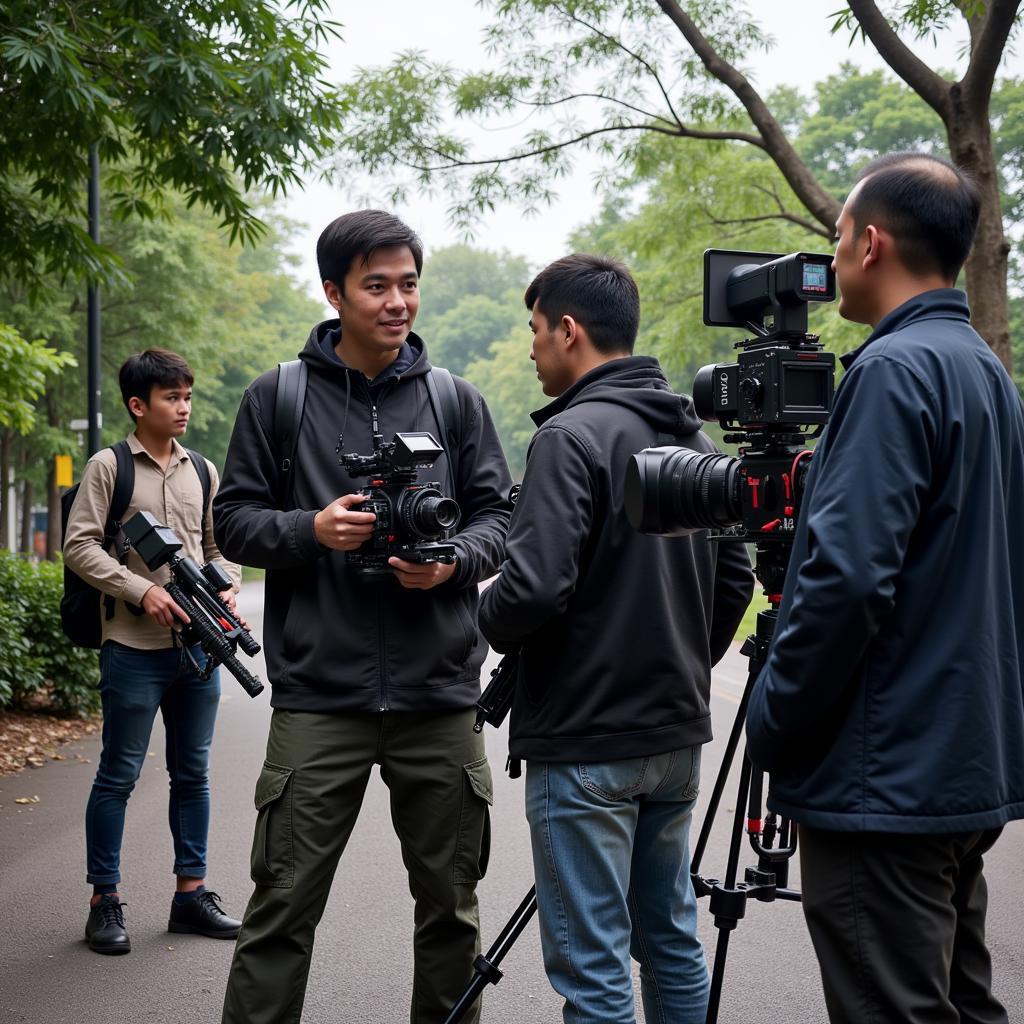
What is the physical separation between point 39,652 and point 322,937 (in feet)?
17.4

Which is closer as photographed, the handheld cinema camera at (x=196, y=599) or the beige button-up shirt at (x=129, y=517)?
the handheld cinema camera at (x=196, y=599)

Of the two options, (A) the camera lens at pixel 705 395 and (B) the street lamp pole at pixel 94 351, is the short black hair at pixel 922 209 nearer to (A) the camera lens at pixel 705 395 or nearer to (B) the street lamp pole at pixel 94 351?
(A) the camera lens at pixel 705 395

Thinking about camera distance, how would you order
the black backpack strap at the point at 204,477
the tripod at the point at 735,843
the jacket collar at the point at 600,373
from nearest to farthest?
1. the tripod at the point at 735,843
2. the jacket collar at the point at 600,373
3. the black backpack strap at the point at 204,477

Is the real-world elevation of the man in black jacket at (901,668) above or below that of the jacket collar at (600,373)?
below

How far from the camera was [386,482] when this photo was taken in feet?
10.3

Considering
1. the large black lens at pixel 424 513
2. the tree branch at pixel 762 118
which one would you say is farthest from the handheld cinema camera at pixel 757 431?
the tree branch at pixel 762 118

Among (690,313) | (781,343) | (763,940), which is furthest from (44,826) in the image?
(690,313)

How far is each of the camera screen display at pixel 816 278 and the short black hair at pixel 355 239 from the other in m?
1.05

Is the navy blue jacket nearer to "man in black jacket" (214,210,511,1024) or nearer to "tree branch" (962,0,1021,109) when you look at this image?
"man in black jacket" (214,210,511,1024)

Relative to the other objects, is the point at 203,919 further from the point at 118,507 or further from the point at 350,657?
the point at 350,657

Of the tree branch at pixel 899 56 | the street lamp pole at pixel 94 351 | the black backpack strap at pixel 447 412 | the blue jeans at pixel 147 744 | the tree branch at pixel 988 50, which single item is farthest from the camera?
the street lamp pole at pixel 94 351

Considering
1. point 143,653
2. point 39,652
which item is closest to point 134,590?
point 143,653

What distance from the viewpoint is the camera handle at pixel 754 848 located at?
2998mm

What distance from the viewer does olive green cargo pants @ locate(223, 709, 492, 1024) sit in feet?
10.1
